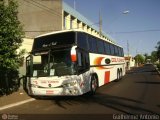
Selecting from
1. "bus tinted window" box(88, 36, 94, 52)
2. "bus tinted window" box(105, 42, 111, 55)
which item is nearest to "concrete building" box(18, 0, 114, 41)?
"bus tinted window" box(105, 42, 111, 55)

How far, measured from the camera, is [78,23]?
4966cm

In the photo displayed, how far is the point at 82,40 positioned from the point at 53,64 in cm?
214

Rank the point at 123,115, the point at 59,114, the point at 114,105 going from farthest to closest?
the point at 114,105 → the point at 59,114 → the point at 123,115

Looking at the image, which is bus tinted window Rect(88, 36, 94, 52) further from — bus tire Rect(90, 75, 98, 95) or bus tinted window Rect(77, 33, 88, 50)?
bus tire Rect(90, 75, 98, 95)

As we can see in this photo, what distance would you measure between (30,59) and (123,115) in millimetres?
6176

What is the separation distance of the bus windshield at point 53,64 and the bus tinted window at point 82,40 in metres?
1.06

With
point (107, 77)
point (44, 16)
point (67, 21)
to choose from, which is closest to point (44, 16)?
point (44, 16)

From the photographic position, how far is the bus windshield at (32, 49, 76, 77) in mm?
13477

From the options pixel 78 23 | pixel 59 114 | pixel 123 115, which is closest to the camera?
pixel 123 115

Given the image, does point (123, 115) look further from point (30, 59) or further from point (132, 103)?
point (30, 59)

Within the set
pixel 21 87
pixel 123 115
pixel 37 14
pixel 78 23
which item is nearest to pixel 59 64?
pixel 123 115

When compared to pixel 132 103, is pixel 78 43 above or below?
above

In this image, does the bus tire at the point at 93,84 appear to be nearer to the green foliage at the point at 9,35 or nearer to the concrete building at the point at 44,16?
the green foliage at the point at 9,35

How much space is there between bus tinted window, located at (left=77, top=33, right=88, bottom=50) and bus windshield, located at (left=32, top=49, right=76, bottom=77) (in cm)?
106
